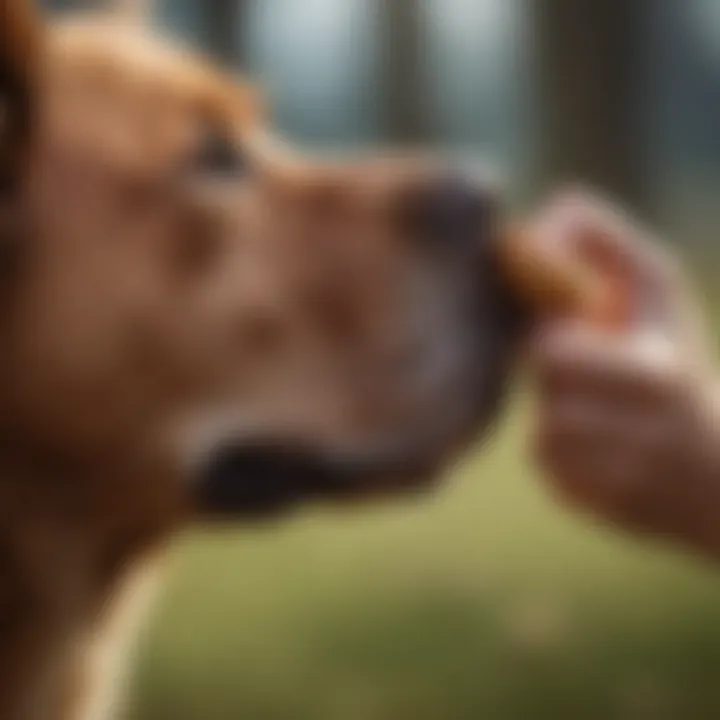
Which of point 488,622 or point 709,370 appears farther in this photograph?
point 488,622

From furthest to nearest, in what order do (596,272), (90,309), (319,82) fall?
(319,82), (596,272), (90,309)

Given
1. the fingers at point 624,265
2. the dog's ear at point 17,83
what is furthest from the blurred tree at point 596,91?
the dog's ear at point 17,83

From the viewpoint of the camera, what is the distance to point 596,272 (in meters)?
0.96

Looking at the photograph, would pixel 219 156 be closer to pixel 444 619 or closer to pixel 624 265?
pixel 624 265

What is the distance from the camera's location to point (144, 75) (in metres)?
0.85

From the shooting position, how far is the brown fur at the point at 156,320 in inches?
32.4

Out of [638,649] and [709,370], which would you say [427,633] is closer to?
[638,649]

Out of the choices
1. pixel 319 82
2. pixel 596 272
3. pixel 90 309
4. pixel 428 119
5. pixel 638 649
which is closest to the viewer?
pixel 90 309

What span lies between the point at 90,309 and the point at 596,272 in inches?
12.4

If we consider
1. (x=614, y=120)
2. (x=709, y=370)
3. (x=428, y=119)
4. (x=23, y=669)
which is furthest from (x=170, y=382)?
(x=614, y=120)

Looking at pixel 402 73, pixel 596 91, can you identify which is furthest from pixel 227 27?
pixel 596 91

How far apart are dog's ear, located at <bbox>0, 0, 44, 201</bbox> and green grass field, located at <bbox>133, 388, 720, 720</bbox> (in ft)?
2.09

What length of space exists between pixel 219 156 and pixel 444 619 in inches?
30.1

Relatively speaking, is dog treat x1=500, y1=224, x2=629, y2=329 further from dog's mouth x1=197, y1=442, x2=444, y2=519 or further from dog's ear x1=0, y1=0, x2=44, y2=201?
dog's ear x1=0, y1=0, x2=44, y2=201
